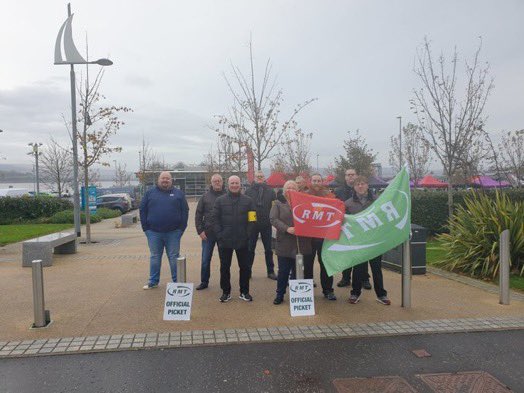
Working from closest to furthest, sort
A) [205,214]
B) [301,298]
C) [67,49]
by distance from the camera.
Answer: [301,298], [205,214], [67,49]

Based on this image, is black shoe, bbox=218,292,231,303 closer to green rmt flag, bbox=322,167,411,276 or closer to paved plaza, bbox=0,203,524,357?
paved plaza, bbox=0,203,524,357

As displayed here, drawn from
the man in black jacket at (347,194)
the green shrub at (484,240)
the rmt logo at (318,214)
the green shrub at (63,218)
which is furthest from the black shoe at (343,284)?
the green shrub at (63,218)

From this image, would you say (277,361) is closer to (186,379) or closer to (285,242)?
(186,379)

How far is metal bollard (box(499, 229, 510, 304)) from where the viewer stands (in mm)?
6051

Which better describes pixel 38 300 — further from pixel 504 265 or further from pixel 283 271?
pixel 504 265

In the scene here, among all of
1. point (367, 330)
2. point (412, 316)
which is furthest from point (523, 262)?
point (367, 330)

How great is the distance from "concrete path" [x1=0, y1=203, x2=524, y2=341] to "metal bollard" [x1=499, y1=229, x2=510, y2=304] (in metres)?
0.15

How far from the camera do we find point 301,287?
573 cm

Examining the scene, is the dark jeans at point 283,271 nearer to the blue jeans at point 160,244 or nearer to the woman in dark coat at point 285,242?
the woman in dark coat at point 285,242

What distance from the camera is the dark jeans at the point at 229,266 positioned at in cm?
630

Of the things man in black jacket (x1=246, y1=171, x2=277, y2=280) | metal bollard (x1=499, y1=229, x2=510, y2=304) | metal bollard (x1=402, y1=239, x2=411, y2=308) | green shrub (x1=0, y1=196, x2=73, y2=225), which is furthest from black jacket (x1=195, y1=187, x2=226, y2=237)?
green shrub (x1=0, y1=196, x2=73, y2=225)

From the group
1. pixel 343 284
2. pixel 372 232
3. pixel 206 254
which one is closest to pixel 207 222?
pixel 206 254

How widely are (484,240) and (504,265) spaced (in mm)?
2307

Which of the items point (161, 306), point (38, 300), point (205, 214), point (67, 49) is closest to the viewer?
point (38, 300)
